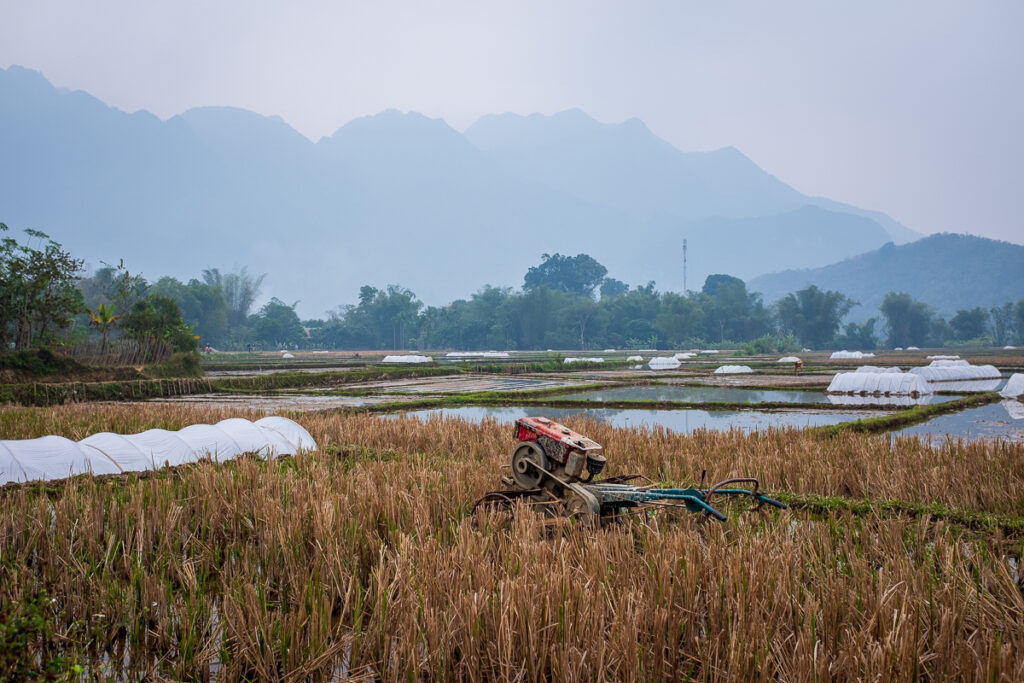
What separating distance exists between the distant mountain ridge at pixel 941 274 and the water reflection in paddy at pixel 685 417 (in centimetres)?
13816

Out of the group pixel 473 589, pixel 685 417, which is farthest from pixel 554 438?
pixel 685 417

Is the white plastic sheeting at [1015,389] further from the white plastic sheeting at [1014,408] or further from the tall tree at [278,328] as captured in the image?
the tall tree at [278,328]

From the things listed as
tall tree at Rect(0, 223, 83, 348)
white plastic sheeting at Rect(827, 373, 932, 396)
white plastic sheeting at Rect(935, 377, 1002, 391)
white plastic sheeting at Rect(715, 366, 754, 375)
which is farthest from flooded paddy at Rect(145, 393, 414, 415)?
white plastic sheeting at Rect(935, 377, 1002, 391)

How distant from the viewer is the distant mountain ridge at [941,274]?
5704 inches

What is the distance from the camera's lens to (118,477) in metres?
6.18

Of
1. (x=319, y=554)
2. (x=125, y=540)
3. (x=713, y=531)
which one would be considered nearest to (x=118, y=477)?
(x=125, y=540)

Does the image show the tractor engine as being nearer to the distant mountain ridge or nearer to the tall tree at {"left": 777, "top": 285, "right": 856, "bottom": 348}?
the tall tree at {"left": 777, "top": 285, "right": 856, "bottom": 348}

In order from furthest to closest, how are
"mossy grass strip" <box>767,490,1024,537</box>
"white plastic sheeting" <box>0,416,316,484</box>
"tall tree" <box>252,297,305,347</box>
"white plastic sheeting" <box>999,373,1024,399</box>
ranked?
"tall tree" <box>252,297,305,347</box> → "white plastic sheeting" <box>999,373,1024,399</box> → "white plastic sheeting" <box>0,416,316,484</box> → "mossy grass strip" <box>767,490,1024,537</box>

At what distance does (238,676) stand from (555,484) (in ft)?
7.10

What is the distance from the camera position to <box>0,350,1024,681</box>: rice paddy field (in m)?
2.71

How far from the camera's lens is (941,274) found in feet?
512

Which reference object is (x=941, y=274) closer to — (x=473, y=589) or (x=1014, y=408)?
(x=1014, y=408)

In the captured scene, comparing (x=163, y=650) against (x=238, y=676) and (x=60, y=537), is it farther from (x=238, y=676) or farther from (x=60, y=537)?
(x=60, y=537)

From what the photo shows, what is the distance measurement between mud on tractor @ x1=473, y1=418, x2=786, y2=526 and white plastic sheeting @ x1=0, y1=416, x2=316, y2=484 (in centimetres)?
346
